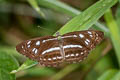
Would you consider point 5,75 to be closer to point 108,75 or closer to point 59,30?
point 59,30

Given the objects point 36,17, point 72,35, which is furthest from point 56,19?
point 72,35

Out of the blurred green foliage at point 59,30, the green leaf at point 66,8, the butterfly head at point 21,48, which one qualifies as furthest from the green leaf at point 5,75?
the green leaf at point 66,8

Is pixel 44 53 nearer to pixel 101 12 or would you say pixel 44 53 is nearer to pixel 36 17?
pixel 101 12

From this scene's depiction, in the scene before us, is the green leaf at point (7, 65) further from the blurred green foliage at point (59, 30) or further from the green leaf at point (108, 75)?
the green leaf at point (108, 75)

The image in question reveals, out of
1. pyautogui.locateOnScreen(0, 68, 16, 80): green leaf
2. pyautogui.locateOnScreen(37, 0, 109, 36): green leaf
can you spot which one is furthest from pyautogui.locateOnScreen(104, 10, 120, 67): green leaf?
pyautogui.locateOnScreen(0, 68, 16, 80): green leaf

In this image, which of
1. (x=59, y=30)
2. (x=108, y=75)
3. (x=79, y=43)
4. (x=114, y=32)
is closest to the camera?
(x=59, y=30)

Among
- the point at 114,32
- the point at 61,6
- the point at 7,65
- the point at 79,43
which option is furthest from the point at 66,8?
the point at 7,65
